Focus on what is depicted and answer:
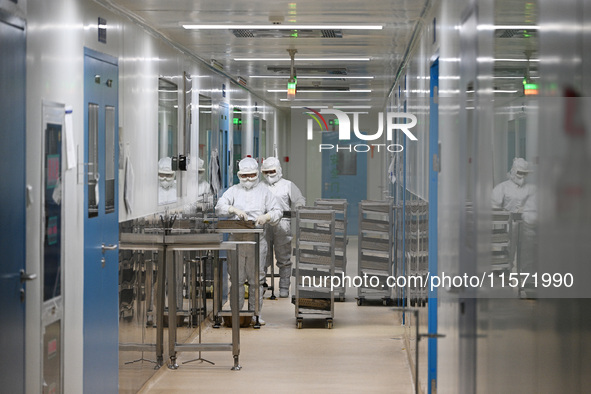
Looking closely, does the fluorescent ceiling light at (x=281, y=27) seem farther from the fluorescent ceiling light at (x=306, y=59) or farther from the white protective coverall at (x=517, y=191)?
the white protective coverall at (x=517, y=191)

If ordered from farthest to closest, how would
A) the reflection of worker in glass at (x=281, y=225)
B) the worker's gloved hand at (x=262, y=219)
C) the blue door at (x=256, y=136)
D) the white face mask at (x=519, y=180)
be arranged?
the blue door at (x=256, y=136) < the reflection of worker in glass at (x=281, y=225) < the worker's gloved hand at (x=262, y=219) < the white face mask at (x=519, y=180)

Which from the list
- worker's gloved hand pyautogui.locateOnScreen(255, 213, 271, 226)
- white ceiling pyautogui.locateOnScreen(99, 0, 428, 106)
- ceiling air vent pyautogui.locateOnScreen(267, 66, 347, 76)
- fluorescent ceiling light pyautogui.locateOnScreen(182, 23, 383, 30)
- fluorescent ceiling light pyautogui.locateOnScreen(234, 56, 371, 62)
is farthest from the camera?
ceiling air vent pyautogui.locateOnScreen(267, 66, 347, 76)

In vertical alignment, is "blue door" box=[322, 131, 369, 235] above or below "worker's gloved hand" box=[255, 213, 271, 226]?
above

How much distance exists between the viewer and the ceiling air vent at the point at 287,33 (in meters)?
6.96

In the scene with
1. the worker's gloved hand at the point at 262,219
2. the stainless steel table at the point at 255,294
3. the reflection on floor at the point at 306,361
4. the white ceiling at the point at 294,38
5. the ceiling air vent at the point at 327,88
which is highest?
the ceiling air vent at the point at 327,88

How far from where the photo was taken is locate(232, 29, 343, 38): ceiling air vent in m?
6.96

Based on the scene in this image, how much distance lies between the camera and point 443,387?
172 inches

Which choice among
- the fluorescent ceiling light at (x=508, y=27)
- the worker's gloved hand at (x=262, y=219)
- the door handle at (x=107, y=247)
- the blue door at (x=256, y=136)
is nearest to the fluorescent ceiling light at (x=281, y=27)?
the door handle at (x=107, y=247)

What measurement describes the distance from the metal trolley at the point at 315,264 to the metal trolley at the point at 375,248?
1.07 metres

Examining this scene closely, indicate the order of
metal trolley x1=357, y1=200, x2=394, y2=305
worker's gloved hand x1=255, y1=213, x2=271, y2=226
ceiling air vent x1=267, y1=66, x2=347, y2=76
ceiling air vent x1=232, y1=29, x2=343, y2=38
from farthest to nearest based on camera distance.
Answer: metal trolley x1=357, y1=200, x2=394, y2=305 < ceiling air vent x1=267, y1=66, x2=347, y2=76 < worker's gloved hand x1=255, y1=213, x2=271, y2=226 < ceiling air vent x1=232, y1=29, x2=343, y2=38

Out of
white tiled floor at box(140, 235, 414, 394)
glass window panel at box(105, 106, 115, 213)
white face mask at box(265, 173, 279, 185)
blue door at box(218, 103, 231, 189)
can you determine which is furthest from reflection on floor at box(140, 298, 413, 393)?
blue door at box(218, 103, 231, 189)

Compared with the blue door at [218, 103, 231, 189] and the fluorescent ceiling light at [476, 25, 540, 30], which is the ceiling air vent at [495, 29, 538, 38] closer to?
the fluorescent ceiling light at [476, 25, 540, 30]

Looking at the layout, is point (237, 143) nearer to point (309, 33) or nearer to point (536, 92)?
point (309, 33)

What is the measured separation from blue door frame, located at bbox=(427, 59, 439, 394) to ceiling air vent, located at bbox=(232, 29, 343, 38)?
1.81 metres
